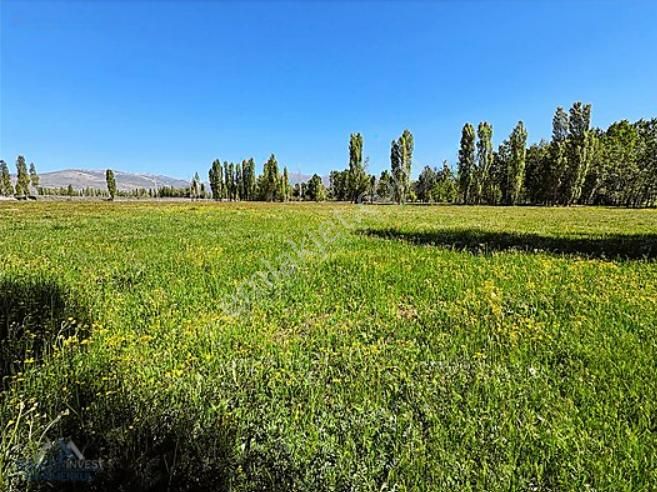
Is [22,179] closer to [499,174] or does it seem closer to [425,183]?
[425,183]

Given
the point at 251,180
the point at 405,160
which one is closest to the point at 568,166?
the point at 405,160

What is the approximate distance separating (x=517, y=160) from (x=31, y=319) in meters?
85.4

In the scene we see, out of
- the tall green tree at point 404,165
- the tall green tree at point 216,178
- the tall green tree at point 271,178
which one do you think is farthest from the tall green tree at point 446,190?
the tall green tree at point 216,178

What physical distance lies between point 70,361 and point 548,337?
6.11 m

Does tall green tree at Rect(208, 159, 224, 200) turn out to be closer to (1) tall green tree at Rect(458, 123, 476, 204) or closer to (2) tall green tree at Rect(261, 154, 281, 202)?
(2) tall green tree at Rect(261, 154, 281, 202)

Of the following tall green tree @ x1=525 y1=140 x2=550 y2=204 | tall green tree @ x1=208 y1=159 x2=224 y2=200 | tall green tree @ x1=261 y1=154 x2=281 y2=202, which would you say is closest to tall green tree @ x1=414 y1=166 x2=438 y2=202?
tall green tree @ x1=525 y1=140 x2=550 y2=204

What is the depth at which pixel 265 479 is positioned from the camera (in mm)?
2660

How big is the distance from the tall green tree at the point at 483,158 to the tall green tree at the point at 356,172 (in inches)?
1142

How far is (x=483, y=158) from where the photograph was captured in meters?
83.4

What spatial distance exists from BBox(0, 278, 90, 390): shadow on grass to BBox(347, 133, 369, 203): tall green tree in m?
92.9

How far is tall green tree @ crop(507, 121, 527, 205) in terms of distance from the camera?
75.8 metres

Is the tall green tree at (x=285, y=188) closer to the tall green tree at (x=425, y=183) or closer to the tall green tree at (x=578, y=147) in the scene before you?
the tall green tree at (x=425, y=183)

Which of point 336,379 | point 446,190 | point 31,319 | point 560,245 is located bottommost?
point 336,379

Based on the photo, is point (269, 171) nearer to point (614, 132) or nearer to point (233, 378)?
point (614, 132)
